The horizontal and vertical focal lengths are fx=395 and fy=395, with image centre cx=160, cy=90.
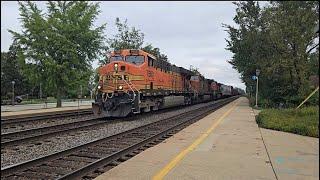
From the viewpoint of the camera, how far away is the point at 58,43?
35.1 metres

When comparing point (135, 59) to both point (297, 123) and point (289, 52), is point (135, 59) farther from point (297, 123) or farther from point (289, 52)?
point (289, 52)

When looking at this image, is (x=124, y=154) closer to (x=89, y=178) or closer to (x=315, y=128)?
(x=89, y=178)

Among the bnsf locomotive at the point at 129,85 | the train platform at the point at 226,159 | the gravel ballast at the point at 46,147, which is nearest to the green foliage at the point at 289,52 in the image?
the bnsf locomotive at the point at 129,85

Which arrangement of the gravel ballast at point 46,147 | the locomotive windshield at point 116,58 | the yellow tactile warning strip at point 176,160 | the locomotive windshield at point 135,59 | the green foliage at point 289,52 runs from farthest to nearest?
1. the green foliage at point 289,52
2. the locomotive windshield at point 116,58
3. the locomotive windshield at point 135,59
4. the gravel ballast at point 46,147
5. the yellow tactile warning strip at point 176,160

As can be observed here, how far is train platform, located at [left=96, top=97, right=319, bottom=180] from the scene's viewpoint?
7.56 metres

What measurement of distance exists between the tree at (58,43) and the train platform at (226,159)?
2415cm

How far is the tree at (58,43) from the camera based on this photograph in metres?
35.3

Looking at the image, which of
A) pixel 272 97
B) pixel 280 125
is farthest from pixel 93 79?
pixel 280 125

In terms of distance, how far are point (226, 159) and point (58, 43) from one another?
28.5m

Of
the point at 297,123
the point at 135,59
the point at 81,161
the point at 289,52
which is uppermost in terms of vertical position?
the point at 289,52

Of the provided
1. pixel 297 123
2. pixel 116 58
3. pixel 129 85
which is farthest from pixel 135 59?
pixel 297 123

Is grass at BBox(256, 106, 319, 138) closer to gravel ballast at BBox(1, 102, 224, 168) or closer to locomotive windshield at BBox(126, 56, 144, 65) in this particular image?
gravel ballast at BBox(1, 102, 224, 168)

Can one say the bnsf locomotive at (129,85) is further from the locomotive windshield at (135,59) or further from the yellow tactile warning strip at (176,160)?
the yellow tactile warning strip at (176,160)

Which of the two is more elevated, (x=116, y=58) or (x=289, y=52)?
(x=289, y=52)
